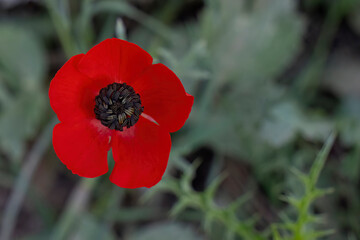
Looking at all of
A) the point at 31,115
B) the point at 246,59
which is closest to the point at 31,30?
the point at 31,115

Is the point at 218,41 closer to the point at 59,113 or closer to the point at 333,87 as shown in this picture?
the point at 333,87

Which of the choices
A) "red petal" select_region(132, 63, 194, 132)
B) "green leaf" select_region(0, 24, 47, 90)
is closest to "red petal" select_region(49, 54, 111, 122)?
"red petal" select_region(132, 63, 194, 132)

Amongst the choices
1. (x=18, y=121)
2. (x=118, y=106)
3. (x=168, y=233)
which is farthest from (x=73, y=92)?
(x=168, y=233)

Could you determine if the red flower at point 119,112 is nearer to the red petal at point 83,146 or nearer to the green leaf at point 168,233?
the red petal at point 83,146

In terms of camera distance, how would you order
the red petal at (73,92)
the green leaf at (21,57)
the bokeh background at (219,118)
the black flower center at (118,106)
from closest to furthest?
the red petal at (73,92) → the black flower center at (118,106) → the bokeh background at (219,118) → the green leaf at (21,57)

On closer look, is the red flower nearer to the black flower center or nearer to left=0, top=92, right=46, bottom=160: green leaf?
the black flower center

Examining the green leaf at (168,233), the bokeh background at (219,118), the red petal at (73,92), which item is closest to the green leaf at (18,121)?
the bokeh background at (219,118)

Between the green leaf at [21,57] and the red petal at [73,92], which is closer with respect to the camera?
the red petal at [73,92]
